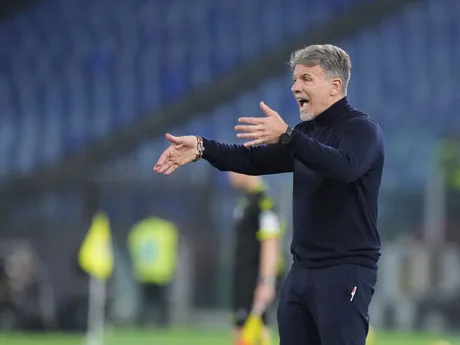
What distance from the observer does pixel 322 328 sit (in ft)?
17.5

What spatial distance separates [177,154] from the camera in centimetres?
548

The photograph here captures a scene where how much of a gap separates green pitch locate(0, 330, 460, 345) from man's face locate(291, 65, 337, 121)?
30.5ft

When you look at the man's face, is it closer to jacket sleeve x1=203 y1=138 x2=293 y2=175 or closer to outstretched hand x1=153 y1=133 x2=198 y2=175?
jacket sleeve x1=203 y1=138 x2=293 y2=175

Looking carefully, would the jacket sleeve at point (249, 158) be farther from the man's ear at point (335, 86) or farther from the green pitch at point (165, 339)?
the green pitch at point (165, 339)

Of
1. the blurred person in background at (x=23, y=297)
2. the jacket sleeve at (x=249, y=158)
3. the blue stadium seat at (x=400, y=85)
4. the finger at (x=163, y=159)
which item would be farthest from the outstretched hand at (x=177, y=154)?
the blue stadium seat at (x=400, y=85)

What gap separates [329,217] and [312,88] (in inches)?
23.2

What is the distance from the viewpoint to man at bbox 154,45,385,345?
→ 5316 mm

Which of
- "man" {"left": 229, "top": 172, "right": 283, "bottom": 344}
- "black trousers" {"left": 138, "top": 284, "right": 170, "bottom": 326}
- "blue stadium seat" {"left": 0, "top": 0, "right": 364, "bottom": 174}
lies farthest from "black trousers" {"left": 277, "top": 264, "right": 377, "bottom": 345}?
"blue stadium seat" {"left": 0, "top": 0, "right": 364, "bottom": 174}

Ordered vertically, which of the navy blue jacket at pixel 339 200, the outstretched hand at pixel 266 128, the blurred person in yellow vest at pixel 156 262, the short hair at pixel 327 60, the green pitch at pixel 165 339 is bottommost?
the green pitch at pixel 165 339

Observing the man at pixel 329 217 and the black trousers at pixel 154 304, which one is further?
the black trousers at pixel 154 304

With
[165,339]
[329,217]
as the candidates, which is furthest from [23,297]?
[329,217]

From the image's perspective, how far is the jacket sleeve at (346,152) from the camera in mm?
5008

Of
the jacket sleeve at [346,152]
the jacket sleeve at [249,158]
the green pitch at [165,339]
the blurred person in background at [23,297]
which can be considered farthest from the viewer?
Answer: the blurred person in background at [23,297]

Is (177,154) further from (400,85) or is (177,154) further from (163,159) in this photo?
(400,85)
